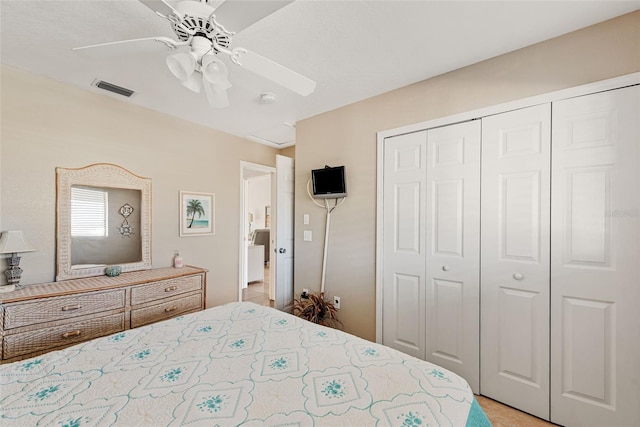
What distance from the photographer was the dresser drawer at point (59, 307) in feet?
6.09

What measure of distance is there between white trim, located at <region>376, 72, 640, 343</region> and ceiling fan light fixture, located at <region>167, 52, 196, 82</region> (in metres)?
1.72

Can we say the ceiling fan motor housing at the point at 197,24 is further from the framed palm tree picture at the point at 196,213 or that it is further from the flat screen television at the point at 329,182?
the framed palm tree picture at the point at 196,213

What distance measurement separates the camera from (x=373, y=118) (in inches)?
104

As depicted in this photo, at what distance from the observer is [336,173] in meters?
2.79

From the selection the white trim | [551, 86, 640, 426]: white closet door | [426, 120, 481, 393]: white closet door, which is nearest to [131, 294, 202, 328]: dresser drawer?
the white trim

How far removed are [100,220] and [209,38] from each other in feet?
7.06

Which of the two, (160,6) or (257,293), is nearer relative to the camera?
Answer: (160,6)

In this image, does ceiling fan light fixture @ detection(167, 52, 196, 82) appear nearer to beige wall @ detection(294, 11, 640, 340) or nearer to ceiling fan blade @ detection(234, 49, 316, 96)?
ceiling fan blade @ detection(234, 49, 316, 96)

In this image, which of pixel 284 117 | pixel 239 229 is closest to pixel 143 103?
pixel 284 117

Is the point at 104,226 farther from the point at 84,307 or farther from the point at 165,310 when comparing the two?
the point at 165,310

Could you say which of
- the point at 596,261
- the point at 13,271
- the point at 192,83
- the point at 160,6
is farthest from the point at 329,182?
the point at 13,271

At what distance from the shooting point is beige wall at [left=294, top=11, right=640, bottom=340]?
167cm

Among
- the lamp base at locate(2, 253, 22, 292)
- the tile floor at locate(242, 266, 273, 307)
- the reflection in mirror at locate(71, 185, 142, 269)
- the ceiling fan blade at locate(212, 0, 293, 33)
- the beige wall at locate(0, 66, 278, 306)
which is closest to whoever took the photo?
the ceiling fan blade at locate(212, 0, 293, 33)

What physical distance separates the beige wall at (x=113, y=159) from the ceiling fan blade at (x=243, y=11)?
2.09m
